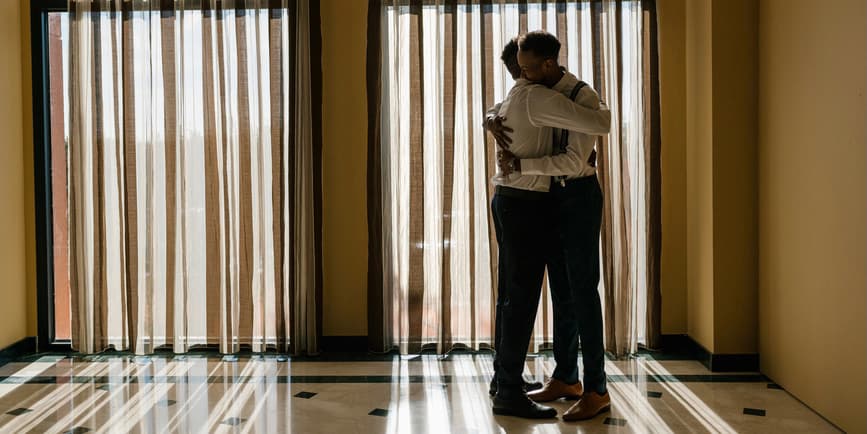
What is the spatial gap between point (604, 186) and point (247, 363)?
7.28ft

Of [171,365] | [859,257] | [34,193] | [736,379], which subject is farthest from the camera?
[34,193]

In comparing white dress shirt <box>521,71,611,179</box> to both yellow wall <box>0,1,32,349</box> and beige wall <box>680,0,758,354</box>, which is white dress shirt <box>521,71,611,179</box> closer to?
beige wall <box>680,0,758,354</box>

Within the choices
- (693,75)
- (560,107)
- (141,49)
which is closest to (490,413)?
(560,107)

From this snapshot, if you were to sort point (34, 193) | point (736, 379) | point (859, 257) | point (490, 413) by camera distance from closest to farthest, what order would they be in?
point (859, 257)
point (490, 413)
point (736, 379)
point (34, 193)

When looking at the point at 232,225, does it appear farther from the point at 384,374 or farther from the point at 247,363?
the point at 384,374

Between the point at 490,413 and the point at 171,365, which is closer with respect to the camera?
the point at 490,413

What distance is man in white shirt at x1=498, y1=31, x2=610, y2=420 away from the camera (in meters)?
3.14

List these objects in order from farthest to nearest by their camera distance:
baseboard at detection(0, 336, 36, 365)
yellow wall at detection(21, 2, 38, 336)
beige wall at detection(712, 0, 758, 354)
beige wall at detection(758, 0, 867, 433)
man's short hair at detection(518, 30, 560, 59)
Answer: yellow wall at detection(21, 2, 38, 336), baseboard at detection(0, 336, 36, 365), beige wall at detection(712, 0, 758, 354), man's short hair at detection(518, 30, 560, 59), beige wall at detection(758, 0, 867, 433)

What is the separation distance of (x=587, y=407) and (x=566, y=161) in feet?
3.44

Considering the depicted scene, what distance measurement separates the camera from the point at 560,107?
3074 mm

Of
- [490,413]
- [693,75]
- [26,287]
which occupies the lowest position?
[490,413]

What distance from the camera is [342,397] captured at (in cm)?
365

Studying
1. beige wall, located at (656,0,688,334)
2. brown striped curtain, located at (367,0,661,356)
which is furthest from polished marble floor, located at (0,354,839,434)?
beige wall, located at (656,0,688,334)

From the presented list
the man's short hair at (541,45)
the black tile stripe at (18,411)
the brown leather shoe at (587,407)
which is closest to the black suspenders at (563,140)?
the man's short hair at (541,45)
